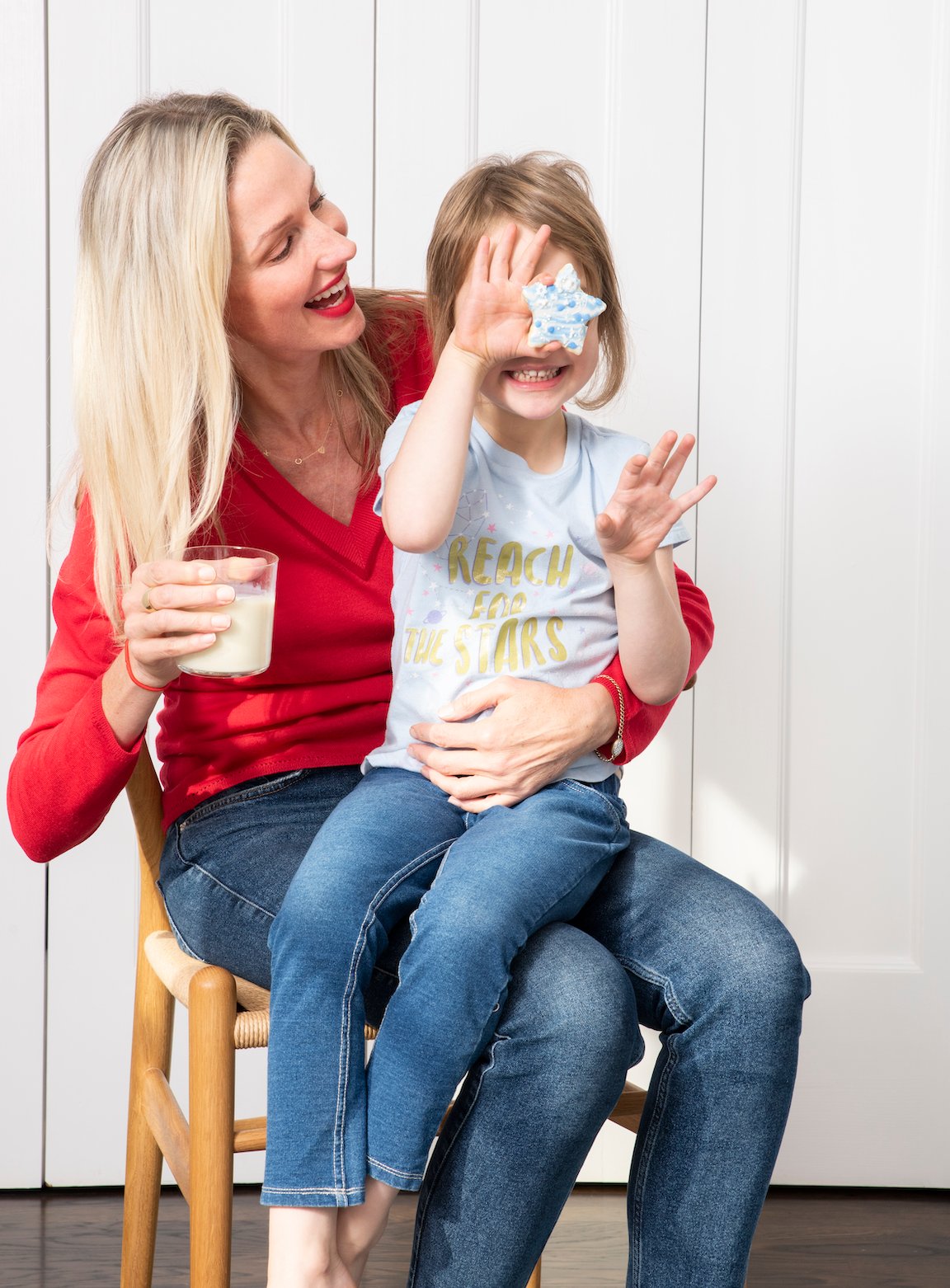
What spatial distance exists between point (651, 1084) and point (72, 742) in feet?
2.02

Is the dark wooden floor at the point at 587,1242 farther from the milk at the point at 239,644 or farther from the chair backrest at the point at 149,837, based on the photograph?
the milk at the point at 239,644

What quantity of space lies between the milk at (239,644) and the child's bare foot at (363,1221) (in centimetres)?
43

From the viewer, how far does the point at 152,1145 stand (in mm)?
1444

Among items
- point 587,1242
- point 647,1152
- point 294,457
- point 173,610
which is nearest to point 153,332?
point 294,457

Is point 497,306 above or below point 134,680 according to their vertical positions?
above

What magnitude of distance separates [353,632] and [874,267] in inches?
41.7

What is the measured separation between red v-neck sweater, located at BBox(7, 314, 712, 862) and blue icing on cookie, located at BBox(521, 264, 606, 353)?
35 centimetres

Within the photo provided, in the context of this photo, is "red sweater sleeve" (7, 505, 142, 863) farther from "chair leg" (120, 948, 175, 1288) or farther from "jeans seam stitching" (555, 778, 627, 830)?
"jeans seam stitching" (555, 778, 627, 830)

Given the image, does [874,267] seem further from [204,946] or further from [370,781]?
[204,946]

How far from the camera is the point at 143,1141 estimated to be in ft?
4.75

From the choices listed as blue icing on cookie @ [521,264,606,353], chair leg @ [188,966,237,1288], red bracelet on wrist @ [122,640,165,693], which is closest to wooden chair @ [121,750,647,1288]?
chair leg @ [188,966,237,1288]

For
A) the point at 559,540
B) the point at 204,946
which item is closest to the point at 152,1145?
the point at 204,946

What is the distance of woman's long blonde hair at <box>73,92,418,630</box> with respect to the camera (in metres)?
1.24

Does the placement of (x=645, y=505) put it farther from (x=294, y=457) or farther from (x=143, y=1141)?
(x=143, y=1141)
